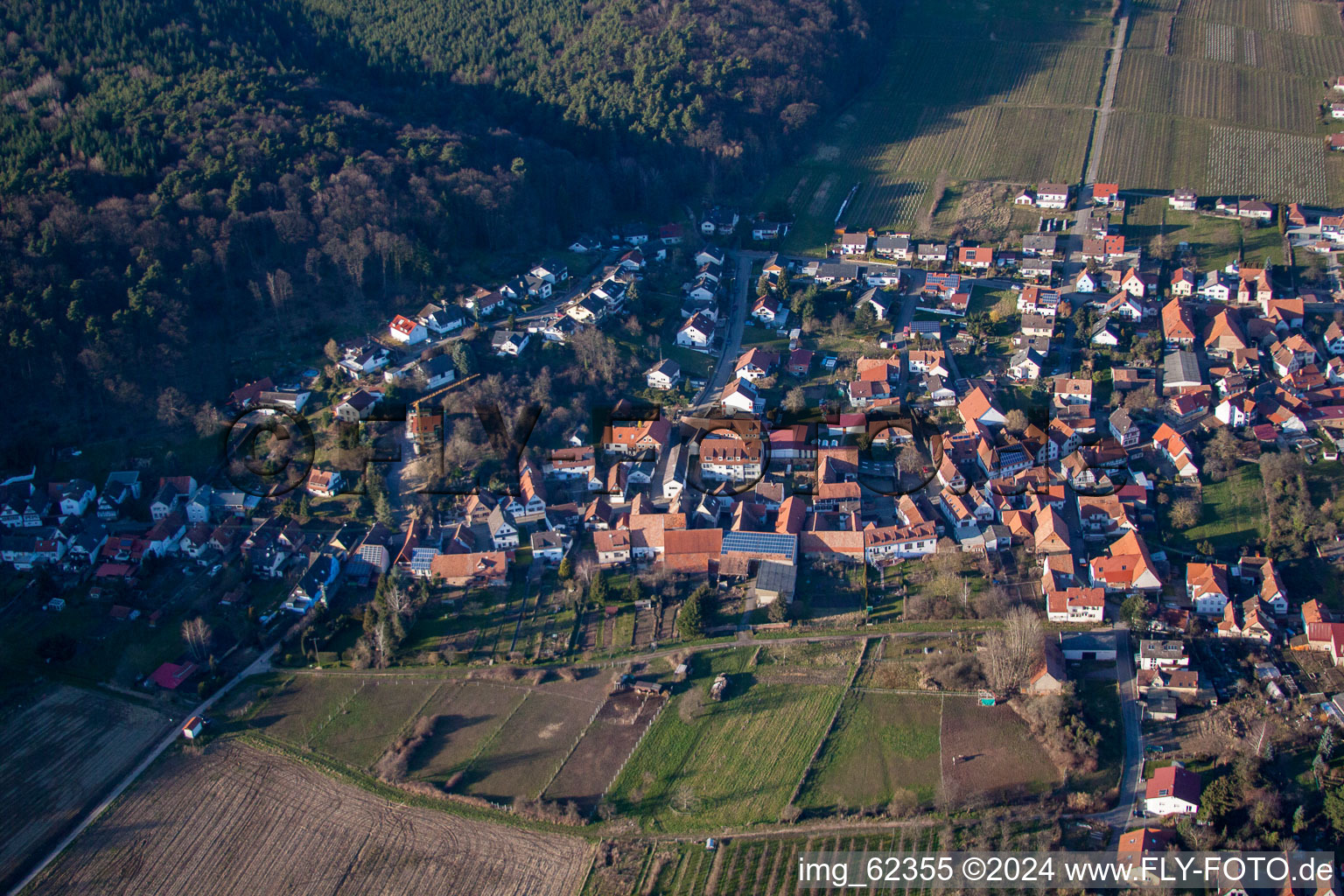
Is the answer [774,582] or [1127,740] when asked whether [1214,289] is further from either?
[774,582]

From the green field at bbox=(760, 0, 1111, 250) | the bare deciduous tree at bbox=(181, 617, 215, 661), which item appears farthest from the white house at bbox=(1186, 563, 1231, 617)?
the bare deciduous tree at bbox=(181, 617, 215, 661)

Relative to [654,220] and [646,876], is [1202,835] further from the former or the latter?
[654,220]

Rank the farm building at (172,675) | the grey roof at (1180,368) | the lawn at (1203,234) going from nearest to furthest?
the farm building at (172,675)
the grey roof at (1180,368)
the lawn at (1203,234)

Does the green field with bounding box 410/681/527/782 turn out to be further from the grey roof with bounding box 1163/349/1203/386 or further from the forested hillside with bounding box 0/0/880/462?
the grey roof with bounding box 1163/349/1203/386

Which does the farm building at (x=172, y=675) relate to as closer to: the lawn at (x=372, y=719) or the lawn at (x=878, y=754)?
the lawn at (x=372, y=719)

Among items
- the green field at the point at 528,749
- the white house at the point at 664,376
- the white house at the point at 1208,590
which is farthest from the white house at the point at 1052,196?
the green field at the point at 528,749
